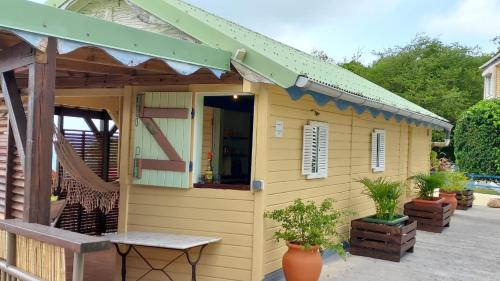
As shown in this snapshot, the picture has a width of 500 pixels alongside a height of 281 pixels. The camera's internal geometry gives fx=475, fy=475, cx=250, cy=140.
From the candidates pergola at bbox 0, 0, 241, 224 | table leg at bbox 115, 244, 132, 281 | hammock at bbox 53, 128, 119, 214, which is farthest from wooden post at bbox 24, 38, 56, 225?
hammock at bbox 53, 128, 119, 214

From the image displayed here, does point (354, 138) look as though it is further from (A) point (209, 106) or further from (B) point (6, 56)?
(B) point (6, 56)

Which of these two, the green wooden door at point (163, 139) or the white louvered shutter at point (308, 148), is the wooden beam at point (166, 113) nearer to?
the green wooden door at point (163, 139)

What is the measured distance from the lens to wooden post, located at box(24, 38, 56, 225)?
3.13 meters

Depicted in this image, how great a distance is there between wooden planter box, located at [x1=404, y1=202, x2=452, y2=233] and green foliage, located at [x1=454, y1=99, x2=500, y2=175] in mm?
11120

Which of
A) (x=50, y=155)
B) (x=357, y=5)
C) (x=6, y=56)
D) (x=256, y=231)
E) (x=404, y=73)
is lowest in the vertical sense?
(x=256, y=231)

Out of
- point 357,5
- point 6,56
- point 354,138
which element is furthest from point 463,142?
point 6,56

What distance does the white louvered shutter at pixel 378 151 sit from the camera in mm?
8266

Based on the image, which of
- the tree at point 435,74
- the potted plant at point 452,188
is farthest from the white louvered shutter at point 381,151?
the tree at point 435,74

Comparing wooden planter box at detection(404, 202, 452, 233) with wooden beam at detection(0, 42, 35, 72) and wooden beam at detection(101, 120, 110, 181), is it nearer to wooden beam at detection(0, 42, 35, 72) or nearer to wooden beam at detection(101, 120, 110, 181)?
wooden beam at detection(101, 120, 110, 181)

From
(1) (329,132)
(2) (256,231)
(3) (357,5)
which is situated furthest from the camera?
(3) (357,5)

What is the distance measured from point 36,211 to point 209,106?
180 inches

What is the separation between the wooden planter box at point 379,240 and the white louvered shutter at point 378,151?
162 cm

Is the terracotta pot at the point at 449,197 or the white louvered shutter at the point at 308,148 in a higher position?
the white louvered shutter at the point at 308,148

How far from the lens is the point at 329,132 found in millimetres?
6527
